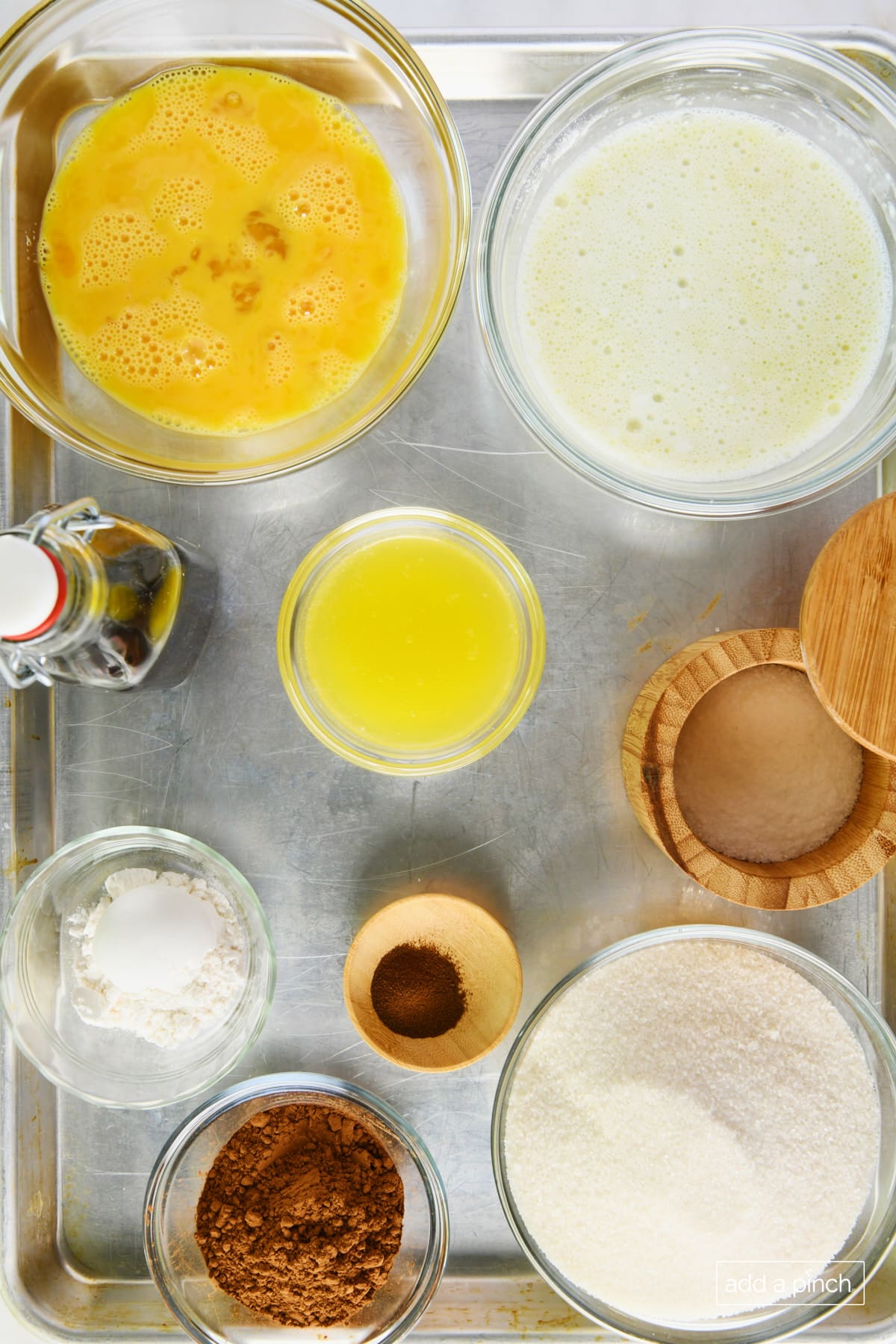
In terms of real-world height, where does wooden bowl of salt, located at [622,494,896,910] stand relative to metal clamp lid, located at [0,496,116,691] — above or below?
below

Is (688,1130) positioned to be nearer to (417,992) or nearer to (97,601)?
(417,992)

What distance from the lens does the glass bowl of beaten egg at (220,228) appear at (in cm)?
121

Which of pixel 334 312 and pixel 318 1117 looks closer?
pixel 334 312

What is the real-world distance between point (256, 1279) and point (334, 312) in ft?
4.46

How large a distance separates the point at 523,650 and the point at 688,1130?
72 centimetres

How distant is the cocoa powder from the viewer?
4.25 feet

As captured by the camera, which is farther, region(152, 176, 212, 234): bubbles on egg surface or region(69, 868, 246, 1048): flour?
region(69, 868, 246, 1048): flour

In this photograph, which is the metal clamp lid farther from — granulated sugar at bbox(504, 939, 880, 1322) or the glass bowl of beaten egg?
granulated sugar at bbox(504, 939, 880, 1322)

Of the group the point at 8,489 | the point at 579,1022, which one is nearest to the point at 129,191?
the point at 8,489

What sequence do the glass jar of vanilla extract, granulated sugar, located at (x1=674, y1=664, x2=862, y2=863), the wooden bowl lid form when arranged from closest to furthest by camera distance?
1. the glass jar of vanilla extract
2. the wooden bowl lid
3. granulated sugar, located at (x1=674, y1=664, x2=862, y2=863)

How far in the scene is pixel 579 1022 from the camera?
52.3 inches

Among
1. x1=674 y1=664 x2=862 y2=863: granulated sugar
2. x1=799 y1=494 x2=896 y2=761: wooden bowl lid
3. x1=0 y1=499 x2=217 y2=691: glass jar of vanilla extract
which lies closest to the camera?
x1=0 y1=499 x2=217 y2=691: glass jar of vanilla extract

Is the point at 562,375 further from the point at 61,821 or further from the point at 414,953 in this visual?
the point at 61,821

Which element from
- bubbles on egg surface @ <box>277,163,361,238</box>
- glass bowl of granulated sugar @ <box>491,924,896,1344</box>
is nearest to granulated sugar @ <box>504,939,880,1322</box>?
glass bowl of granulated sugar @ <box>491,924,896,1344</box>
